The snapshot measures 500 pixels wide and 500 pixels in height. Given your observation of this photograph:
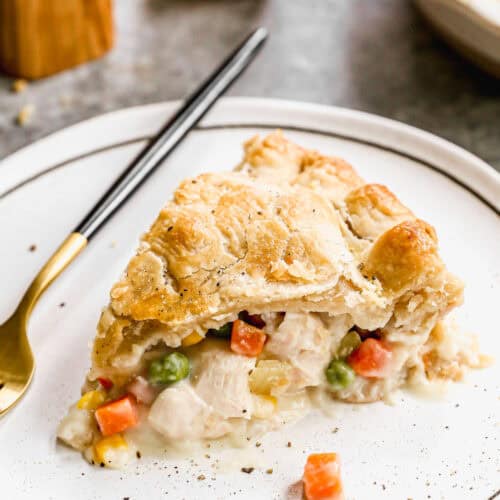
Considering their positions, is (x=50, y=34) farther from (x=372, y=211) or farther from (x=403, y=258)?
(x=403, y=258)

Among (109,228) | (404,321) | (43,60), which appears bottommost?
(43,60)

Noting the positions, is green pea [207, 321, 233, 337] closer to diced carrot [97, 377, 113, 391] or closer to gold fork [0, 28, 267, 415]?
diced carrot [97, 377, 113, 391]

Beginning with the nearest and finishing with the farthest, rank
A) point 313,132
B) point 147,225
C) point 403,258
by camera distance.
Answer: point 403,258 → point 147,225 → point 313,132

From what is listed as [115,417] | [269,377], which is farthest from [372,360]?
[115,417]

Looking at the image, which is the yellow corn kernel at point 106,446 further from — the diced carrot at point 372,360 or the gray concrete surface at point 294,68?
the gray concrete surface at point 294,68

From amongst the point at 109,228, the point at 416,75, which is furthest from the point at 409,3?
the point at 109,228

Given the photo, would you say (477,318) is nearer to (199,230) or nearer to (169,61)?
(199,230)
